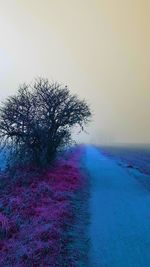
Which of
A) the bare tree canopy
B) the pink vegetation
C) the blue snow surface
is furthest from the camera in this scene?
the bare tree canopy

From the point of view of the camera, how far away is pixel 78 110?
140ft

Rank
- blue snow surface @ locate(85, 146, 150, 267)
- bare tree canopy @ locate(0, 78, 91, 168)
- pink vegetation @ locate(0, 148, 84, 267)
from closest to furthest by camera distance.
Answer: pink vegetation @ locate(0, 148, 84, 267) < blue snow surface @ locate(85, 146, 150, 267) < bare tree canopy @ locate(0, 78, 91, 168)

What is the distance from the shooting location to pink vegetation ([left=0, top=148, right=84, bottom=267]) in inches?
486

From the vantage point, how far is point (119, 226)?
16656mm

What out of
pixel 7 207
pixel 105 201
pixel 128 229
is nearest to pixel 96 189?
pixel 105 201

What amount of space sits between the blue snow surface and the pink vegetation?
98 cm

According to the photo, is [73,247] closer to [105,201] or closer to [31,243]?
[31,243]

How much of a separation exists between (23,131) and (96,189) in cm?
1311

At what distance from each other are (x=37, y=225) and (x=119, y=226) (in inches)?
129

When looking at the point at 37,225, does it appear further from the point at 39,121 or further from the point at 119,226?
the point at 39,121

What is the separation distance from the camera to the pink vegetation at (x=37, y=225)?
12336 millimetres

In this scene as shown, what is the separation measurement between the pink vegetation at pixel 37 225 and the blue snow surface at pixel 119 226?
38.4 inches

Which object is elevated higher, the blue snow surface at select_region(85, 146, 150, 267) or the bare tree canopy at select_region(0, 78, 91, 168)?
the bare tree canopy at select_region(0, 78, 91, 168)

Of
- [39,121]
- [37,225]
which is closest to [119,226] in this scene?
[37,225]
